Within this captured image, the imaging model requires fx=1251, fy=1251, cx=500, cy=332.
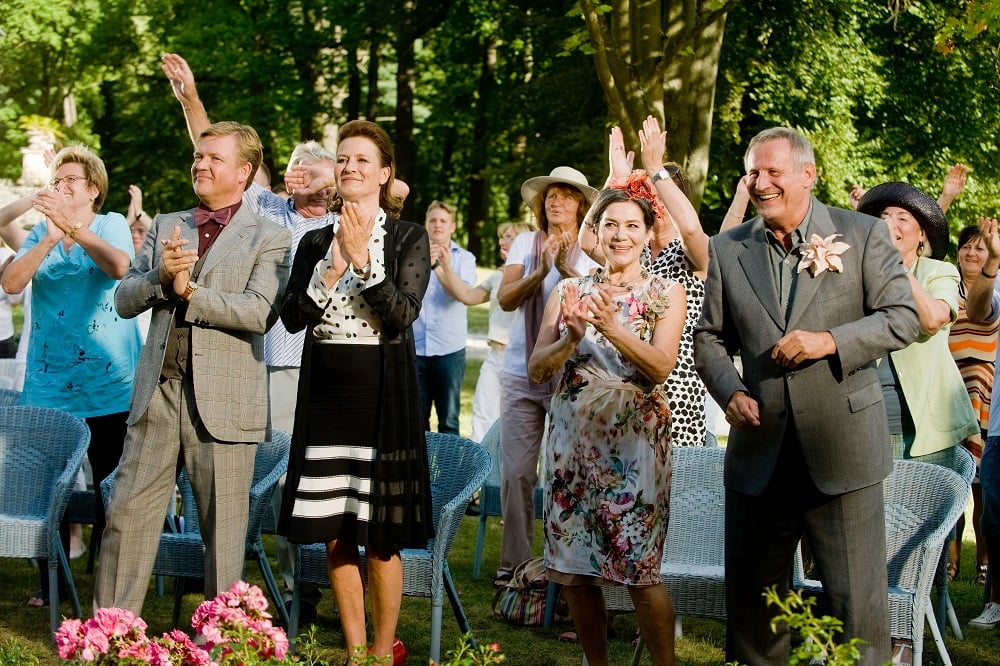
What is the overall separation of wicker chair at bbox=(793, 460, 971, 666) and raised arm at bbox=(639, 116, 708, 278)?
4.09 ft

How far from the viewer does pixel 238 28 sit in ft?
85.4

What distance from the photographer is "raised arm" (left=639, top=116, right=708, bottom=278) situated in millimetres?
5254

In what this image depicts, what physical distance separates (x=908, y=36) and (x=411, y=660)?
1882cm

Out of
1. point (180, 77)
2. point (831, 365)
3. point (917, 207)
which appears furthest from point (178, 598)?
point (917, 207)

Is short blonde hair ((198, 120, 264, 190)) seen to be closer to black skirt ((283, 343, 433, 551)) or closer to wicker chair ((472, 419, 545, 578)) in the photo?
black skirt ((283, 343, 433, 551))

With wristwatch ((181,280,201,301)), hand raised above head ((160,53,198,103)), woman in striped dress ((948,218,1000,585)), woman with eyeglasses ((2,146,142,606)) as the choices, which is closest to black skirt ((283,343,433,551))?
wristwatch ((181,280,201,301))

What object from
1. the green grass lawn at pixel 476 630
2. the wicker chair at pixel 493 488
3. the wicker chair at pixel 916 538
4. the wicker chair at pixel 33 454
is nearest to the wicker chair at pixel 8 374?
the green grass lawn at pixel 476 630

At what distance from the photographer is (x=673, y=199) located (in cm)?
525

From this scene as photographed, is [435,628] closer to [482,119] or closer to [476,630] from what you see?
[476,630]

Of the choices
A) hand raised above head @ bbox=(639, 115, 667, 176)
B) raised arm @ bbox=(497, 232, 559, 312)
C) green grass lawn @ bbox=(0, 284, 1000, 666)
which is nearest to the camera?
hand raised above head @ bbox=(639, 115, 667, 176)

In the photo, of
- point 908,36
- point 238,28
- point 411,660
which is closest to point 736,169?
point 908,36

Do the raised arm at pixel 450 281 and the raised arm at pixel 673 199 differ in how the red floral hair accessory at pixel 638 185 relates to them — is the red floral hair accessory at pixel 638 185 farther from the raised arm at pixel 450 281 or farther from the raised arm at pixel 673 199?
the raised arm at pixel 450 281

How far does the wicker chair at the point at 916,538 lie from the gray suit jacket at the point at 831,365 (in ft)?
2.20

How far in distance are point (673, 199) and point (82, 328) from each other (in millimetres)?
2931
